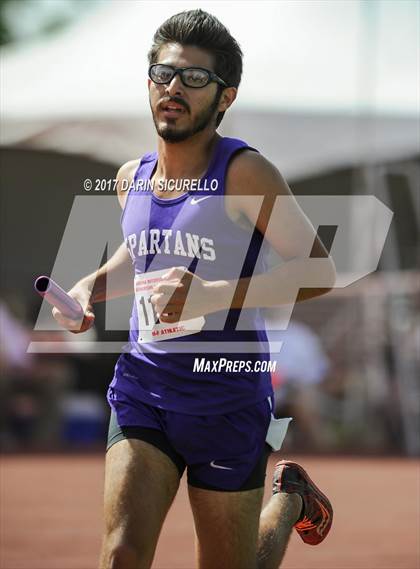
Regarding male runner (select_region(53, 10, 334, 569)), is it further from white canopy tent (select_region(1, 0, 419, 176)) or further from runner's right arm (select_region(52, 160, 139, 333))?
white canopy tent (select_region(1, 0, 419, 176))

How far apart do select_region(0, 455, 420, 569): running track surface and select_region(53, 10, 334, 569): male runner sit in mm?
2742

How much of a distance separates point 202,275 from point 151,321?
0.87 ft

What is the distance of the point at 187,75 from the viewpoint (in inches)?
158

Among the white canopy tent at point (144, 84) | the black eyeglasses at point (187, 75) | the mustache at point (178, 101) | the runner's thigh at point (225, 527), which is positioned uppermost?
the white canopy tent at point (144, 84)

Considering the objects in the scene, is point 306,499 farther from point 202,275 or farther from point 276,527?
point 202,275

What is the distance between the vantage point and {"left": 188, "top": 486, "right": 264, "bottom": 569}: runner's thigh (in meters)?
3.84

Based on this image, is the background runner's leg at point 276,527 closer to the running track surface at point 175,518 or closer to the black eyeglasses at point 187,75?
the black eyeglasses at point 187,75

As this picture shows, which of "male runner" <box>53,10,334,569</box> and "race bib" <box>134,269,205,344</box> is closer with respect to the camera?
"male runner" <box>53,10,334,569</box>

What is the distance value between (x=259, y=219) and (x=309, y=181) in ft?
32.1

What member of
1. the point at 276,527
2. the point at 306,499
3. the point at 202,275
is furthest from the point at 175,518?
the point at 202,275

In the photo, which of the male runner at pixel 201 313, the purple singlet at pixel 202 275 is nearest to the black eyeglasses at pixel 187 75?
the male runner at pixel 201 313

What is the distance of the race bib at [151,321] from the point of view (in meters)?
4.03

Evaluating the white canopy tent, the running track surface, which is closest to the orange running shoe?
the running track surface

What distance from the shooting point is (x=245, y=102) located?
39.0ft
